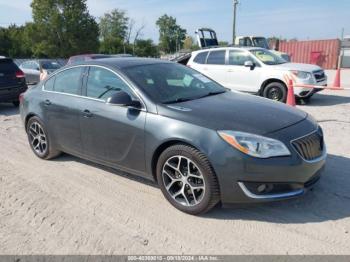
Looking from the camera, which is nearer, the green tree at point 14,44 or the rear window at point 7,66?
the rear window at point 7,66

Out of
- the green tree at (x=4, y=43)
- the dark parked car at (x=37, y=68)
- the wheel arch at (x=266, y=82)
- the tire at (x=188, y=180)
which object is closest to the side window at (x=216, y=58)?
the wheel arch at (x=266, y=82)

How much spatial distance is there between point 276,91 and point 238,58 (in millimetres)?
1637

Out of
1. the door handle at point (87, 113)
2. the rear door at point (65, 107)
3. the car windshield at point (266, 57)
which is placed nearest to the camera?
the door handle at point (87, 113)

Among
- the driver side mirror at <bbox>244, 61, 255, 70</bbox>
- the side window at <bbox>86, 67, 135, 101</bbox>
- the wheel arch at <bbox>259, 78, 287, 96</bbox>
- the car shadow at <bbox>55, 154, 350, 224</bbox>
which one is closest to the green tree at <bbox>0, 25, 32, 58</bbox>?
the driver side mirror at <bbox>244, 61, 255, 70</bbox>

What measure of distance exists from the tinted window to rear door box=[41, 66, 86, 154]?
710cm

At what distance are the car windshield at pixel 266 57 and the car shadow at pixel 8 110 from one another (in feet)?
23.6

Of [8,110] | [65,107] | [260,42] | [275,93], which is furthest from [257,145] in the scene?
[260,42]

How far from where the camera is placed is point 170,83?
443cm

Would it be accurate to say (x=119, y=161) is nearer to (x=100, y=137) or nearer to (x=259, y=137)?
(x=100, y=137)

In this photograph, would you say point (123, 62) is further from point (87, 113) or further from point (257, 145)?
point (257, 145)

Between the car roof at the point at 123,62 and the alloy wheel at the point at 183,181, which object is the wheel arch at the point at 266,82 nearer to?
the car roof at the point at 123,62

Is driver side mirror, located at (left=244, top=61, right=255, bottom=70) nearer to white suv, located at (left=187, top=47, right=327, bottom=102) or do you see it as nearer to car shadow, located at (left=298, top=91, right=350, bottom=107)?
white suv, located at (left=187, top=47, right=327, bottom=102)

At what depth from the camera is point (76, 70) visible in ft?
16.2

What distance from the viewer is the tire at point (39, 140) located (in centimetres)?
537
